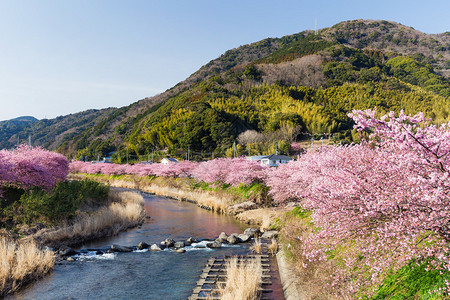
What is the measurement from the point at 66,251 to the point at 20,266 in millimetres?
4349

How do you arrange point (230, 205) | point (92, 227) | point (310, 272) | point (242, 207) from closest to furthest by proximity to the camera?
point (310, 272)
point (92, 227)
point (242, 207)
point (230, 205)

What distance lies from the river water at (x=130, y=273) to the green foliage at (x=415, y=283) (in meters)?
7.61

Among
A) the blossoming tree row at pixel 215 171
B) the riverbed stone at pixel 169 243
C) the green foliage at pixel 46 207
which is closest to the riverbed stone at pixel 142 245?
the riverbed stone at pixel 169 243

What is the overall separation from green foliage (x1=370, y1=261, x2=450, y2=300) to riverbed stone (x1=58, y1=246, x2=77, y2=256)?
16.1 m

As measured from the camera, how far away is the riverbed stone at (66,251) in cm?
1705

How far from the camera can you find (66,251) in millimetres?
17203

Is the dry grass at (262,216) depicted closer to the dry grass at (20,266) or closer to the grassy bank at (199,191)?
the grassy bank at (199,191)

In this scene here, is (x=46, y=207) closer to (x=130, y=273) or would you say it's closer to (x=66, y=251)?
(x=66, y=251)

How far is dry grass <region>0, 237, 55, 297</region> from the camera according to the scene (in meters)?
12.1

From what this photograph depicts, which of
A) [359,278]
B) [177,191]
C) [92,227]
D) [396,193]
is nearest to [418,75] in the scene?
[177,191]

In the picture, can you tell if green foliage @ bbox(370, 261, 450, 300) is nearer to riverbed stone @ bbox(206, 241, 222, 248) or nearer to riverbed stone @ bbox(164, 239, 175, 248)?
riverbed stone @ bbox(206, 241, 222, 248)

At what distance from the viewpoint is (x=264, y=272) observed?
1418 cm

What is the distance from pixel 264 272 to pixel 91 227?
13246mm

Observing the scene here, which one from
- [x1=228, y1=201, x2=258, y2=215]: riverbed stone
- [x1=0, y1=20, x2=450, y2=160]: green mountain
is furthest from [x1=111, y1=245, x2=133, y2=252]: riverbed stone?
[x1=0, y1=20, x2=450, y2=160]: green mountain
